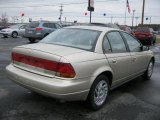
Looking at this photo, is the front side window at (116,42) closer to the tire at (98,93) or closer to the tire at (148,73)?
the tire at (98,93)

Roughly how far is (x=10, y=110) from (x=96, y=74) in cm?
166

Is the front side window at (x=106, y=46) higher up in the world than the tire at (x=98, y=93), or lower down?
higher up

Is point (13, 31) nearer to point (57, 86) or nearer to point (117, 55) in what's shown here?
point (117, 55)

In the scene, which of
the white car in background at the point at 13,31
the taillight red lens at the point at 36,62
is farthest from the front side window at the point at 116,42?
the white car in background at the point at 13,31

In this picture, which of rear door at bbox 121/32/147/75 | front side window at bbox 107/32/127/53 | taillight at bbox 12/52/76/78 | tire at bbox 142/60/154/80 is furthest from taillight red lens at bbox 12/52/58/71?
tire at bbox 142/60/154/80

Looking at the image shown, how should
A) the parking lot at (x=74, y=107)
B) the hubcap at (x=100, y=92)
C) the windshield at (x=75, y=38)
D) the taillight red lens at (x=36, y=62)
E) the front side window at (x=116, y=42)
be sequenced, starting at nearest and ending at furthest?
the taillight red lens at (x=36, y=62) → the parking lot at (x=74, y=107) → the hubcap at (x=100, y=92) → the windshield at (x=75, y=38) → the front side window at (x=116, y=42)

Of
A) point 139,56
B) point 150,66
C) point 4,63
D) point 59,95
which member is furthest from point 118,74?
point 4,63

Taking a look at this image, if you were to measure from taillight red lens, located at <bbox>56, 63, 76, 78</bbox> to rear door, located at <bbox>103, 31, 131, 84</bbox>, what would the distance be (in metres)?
1.05

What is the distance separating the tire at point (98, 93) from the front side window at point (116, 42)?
2.41 feet

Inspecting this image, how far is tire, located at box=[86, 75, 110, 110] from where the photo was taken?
174 inches

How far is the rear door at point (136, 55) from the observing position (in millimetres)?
5789

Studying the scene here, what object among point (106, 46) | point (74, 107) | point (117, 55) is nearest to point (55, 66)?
point (74, 107)

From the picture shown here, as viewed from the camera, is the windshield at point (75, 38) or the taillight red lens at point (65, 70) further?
the windshield at point (75, 38)

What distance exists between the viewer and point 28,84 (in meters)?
4.25
